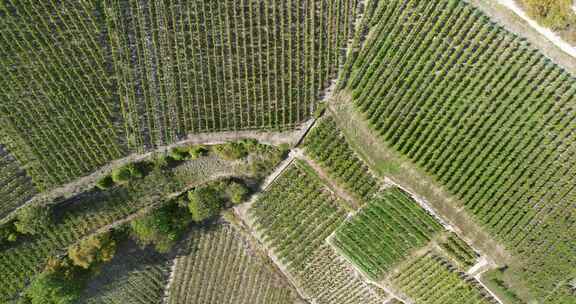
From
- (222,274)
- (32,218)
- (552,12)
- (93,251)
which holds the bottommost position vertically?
(222,274)

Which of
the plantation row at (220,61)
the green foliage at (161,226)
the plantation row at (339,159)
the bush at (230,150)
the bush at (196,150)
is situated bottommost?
the green foliage at (161,226)

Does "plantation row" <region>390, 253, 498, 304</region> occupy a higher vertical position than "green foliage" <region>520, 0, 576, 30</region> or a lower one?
lower

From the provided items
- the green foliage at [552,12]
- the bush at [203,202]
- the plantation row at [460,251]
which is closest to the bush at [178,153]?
the bush at [203,202]

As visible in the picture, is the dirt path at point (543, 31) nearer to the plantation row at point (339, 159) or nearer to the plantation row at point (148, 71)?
the plantation row at point (148, 71)

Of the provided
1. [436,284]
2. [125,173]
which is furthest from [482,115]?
[125,173]

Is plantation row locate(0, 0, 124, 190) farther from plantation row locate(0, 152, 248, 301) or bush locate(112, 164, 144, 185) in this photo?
plantation row locate(0, 152, 248, 301)

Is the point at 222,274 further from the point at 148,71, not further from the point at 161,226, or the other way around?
the point at 148,71

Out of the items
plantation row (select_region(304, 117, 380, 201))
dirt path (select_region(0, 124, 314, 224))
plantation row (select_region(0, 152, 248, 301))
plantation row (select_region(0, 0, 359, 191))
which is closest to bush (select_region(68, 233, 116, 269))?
plantation row (select_region(0, 152, 248, 301))
